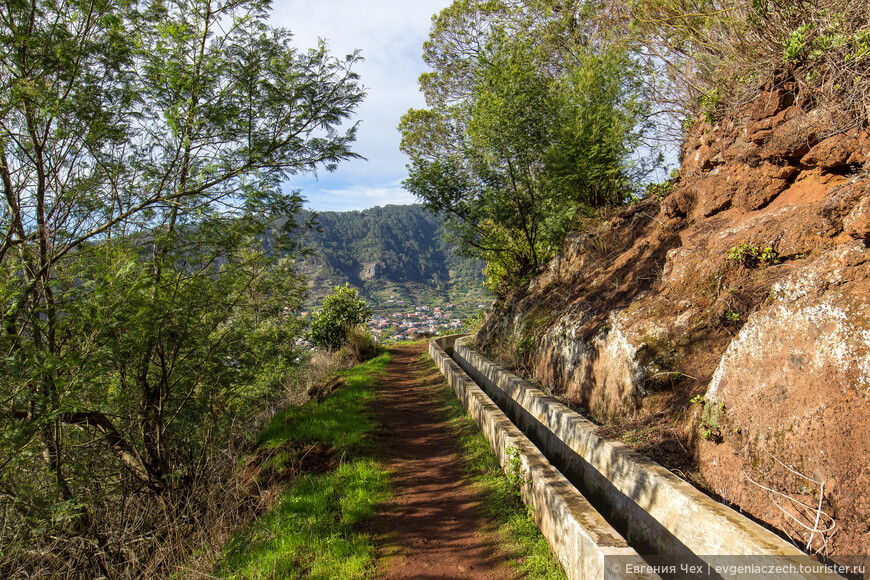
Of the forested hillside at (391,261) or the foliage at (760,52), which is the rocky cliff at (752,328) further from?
the forested hillside at (391,261)

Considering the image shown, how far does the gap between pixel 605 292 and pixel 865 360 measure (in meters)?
4.27

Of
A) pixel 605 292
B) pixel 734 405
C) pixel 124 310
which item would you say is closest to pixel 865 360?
pixel 734 405

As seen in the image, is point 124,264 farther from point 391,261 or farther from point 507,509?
point 391,261

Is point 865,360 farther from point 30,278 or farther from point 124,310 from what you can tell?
point 30,278

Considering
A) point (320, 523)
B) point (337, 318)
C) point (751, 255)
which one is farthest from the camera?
point (337, 318)

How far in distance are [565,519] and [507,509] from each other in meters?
1.15

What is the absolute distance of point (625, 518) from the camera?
397cm

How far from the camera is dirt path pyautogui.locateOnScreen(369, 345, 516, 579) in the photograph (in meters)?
3.65

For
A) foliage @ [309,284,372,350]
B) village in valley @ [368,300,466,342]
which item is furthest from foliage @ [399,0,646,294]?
village in valley @ [368,300,466,342]

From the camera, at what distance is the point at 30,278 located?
392 cm

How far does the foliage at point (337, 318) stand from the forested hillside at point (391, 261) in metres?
35.5

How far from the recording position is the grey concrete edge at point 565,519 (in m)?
2.72

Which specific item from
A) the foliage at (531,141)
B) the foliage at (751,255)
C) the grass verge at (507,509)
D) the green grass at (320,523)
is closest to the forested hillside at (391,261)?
the foliage at (531,141)

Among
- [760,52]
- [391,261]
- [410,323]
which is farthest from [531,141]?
[391,261]
